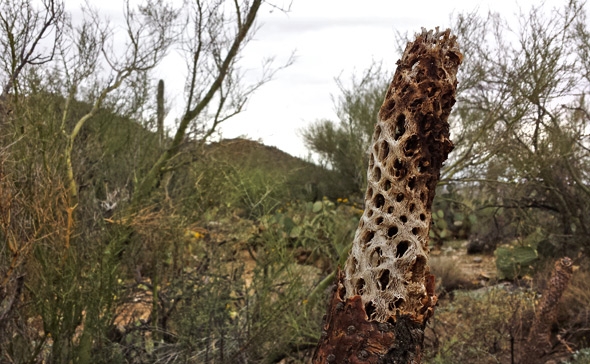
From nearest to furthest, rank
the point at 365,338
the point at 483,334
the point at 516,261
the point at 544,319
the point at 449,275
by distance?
the point at 365,338 → the point at 544,319 → the point at 483,334 → the point at 449,275 → the point at 516,261

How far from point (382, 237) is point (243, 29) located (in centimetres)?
535

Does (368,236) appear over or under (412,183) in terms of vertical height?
under

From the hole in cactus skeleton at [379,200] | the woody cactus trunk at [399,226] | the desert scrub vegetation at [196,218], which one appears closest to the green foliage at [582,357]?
the desert scrub vegetation at [196,218]

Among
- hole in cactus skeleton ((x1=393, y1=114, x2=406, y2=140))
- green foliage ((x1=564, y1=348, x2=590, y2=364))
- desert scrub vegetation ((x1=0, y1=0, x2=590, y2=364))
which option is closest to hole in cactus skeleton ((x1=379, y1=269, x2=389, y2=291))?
hole in cactus skeleton ((x1=393, y1=114, x2=406, y2=140))

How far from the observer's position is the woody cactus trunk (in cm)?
177

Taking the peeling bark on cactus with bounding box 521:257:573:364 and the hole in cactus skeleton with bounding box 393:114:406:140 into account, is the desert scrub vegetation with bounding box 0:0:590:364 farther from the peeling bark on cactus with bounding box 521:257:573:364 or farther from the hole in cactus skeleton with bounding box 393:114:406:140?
the hole in cactus skeleton with bounding box 393:114:406:140

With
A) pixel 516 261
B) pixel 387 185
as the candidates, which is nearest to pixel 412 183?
pixel 387 185

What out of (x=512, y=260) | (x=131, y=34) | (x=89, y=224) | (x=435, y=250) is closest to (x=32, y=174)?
(x=89, y=224)

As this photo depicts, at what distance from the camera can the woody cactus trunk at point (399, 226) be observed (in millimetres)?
1771

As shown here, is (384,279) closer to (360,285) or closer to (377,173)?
(360,285)

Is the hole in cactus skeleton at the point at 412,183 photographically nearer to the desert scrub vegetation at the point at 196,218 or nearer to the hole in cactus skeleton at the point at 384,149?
the hole in cactus skeleton at the point at 384,149

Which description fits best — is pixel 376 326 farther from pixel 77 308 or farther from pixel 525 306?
pixel 525 306

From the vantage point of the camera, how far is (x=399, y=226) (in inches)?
71.4

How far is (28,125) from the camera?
16.4 ft
